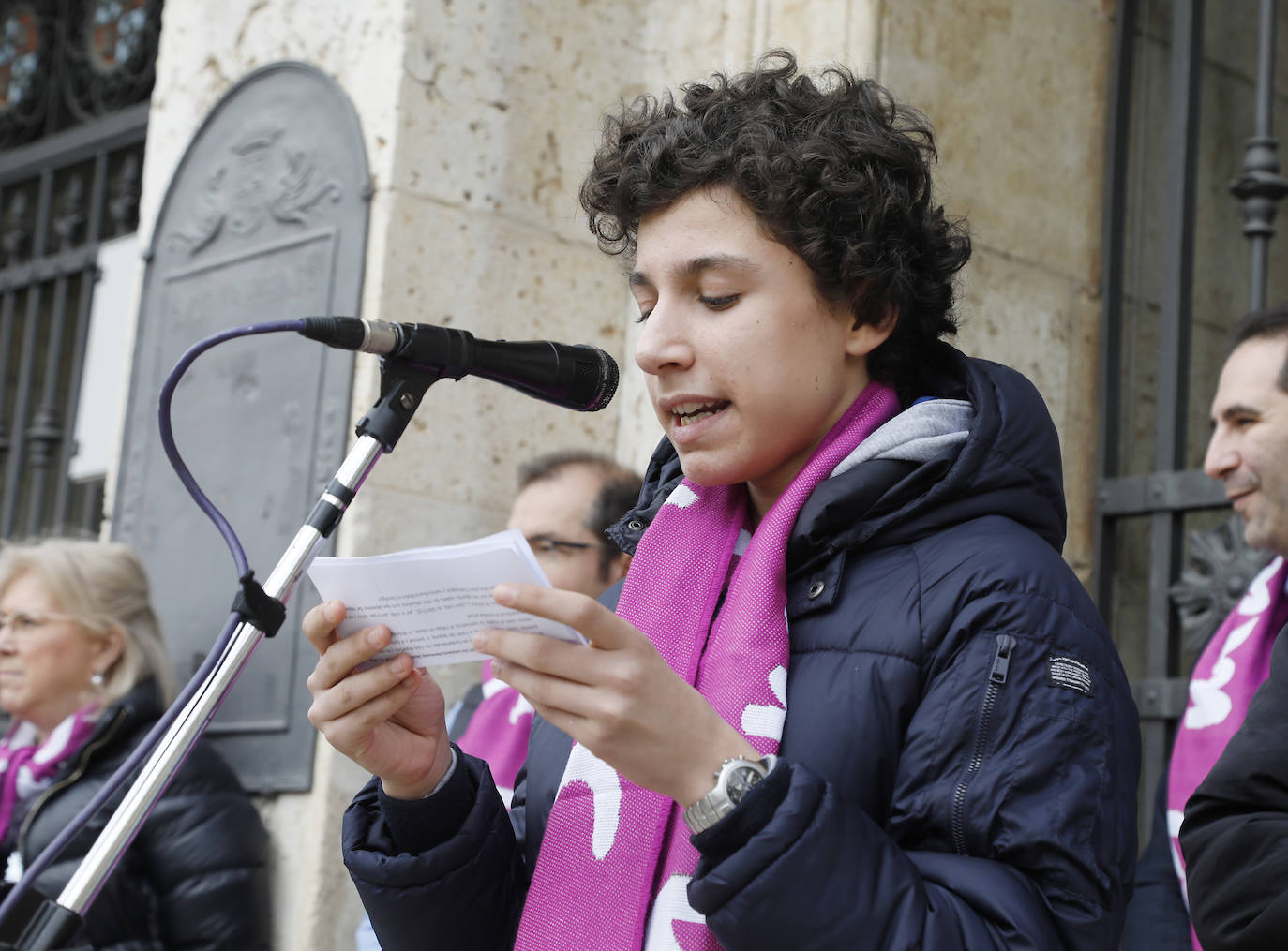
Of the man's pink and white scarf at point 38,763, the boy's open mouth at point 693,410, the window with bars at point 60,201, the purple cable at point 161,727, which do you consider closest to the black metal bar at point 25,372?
the window with bars at point 60,201

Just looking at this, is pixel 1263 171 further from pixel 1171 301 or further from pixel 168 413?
pixel 168 413

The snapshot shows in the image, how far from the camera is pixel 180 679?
420 cm

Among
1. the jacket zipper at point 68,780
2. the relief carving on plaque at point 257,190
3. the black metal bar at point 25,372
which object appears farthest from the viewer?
the black metal bar at point 25,372

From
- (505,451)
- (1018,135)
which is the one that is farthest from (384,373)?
(1018,135)

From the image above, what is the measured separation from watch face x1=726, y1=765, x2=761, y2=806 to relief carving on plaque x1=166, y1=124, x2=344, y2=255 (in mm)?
2811

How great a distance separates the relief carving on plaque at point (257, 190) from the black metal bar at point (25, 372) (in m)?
1.33

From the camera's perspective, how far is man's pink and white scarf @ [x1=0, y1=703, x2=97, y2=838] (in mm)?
3879

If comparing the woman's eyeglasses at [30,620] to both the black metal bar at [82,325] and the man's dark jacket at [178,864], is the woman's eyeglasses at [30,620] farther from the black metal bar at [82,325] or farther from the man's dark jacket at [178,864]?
the black metal bar at [82,325]

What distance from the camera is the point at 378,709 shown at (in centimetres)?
174

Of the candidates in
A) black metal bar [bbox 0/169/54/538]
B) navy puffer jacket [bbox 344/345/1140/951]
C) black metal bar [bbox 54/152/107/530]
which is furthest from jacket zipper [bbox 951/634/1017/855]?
black metal bar [bbox 0/169/54/538]

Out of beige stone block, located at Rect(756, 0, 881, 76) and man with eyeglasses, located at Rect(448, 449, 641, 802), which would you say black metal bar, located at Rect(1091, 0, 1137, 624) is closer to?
beige stone block, located at Rect(756, 0, 881, 76)

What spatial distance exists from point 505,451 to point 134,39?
2.56 m

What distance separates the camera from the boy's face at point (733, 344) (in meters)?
1.83

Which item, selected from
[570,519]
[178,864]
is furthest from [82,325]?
[570,519]
